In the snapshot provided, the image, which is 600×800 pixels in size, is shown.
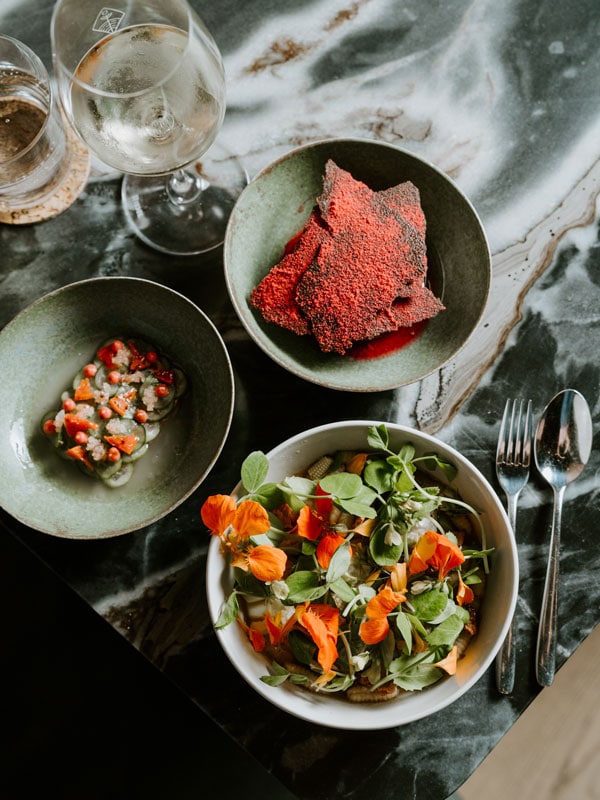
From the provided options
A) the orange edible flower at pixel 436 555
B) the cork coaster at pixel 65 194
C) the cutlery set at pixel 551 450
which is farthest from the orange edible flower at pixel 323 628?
the cork coaster at pixel 65 194

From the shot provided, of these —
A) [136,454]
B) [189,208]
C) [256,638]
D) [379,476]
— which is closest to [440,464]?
[379,476]

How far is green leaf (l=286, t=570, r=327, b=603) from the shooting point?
768 millimetres

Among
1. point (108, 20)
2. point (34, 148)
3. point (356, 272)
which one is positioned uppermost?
point (108, 20)

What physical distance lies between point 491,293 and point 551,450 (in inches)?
9.2

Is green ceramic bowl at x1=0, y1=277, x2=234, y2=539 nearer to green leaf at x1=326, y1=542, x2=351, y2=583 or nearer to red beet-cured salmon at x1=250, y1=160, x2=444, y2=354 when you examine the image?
red beet-cured salmon at x1=250, y1=160, x2=444, y2=354

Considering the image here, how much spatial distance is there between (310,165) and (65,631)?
94 cm

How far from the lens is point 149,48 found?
86 cm

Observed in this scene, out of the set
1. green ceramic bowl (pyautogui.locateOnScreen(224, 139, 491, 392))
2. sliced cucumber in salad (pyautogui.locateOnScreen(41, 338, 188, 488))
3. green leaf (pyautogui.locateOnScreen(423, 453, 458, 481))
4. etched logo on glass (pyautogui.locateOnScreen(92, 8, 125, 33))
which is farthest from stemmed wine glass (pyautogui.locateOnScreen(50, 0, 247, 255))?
green leaf (pyautogui.locateOnScreen(423, 453, 458, 481))

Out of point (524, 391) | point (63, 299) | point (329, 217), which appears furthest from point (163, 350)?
point (524, 391)

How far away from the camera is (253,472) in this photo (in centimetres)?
81

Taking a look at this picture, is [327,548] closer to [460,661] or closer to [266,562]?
[266,562]

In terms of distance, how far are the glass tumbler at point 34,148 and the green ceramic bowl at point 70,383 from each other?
176mm

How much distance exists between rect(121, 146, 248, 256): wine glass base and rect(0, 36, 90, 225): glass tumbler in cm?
8

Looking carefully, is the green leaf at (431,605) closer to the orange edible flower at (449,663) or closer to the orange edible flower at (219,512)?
the orange edible flower at (449,663)
